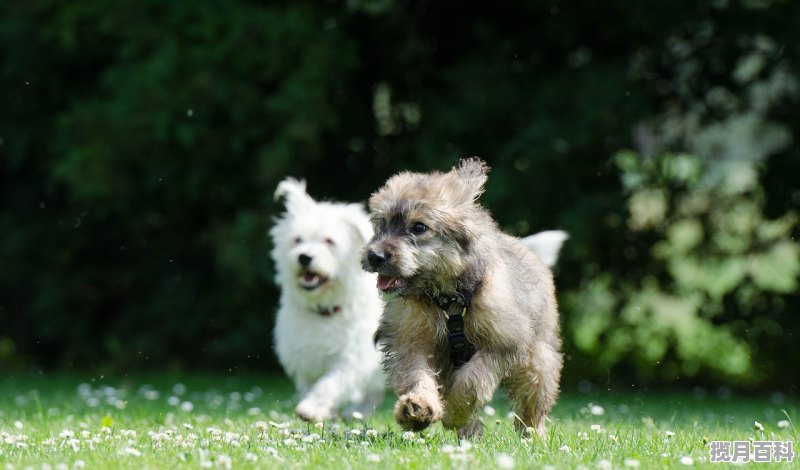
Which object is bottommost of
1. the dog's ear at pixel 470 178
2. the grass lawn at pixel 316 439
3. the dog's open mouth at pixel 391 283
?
the grass lawn at pixel 316 439

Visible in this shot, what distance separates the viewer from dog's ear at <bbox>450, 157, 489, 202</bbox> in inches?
210

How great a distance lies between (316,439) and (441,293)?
911mm

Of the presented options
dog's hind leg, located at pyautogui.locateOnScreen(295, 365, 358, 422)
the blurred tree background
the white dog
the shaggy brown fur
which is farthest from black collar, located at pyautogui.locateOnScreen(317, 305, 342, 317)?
the blurred tree background

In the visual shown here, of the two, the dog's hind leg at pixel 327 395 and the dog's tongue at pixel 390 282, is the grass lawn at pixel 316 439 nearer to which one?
the dog's hind leg at pixel 327 395

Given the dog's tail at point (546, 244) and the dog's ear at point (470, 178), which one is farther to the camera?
the dog's tail at point (546, 244)

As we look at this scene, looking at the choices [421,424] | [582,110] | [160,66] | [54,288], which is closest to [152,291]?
[54,288]

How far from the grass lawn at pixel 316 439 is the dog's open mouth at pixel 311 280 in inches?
35.0

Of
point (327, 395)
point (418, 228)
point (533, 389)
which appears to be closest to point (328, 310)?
→ point (327, 395)

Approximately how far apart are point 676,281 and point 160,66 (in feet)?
18.6

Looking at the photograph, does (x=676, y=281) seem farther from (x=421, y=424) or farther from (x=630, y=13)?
(x=421, y=424)

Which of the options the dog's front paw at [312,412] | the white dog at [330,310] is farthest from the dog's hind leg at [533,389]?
the white dog at [330,310]

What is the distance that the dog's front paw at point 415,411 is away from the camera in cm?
482

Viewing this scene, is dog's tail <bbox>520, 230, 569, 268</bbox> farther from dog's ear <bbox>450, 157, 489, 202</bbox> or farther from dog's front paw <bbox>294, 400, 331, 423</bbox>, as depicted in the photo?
dog's front paw <bbox>294, 400, 331, 423</bbox>

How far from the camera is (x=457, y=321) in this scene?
522 centimetres
